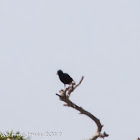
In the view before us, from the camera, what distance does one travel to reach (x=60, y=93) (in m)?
13.7

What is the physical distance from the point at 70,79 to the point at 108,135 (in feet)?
12.0

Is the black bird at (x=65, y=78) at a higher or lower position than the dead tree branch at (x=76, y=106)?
higher

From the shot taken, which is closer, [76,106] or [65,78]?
[76,106]

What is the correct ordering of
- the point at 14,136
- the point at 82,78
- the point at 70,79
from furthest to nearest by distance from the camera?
the point at 14,136, the point at 70,79, the point at 82,78

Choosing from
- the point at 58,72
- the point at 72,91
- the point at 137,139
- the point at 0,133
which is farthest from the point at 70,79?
the point at 0,133

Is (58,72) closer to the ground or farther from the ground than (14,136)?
farther from the ground

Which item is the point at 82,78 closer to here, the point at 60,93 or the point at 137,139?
the point at 60,93

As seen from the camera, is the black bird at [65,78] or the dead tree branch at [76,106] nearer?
the dead tree branch at [76,106]

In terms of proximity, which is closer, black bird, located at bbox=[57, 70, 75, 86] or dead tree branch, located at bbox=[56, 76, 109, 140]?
dead tree branch, located at bbox=[56, 76, 109, 140]

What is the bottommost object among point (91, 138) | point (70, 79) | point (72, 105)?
point (91, 138)

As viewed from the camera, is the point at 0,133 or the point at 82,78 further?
the point at 0,133

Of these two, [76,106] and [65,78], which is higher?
[65,78]

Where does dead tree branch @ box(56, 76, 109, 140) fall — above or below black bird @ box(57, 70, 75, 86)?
below

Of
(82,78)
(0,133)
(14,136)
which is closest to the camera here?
(82,78)
